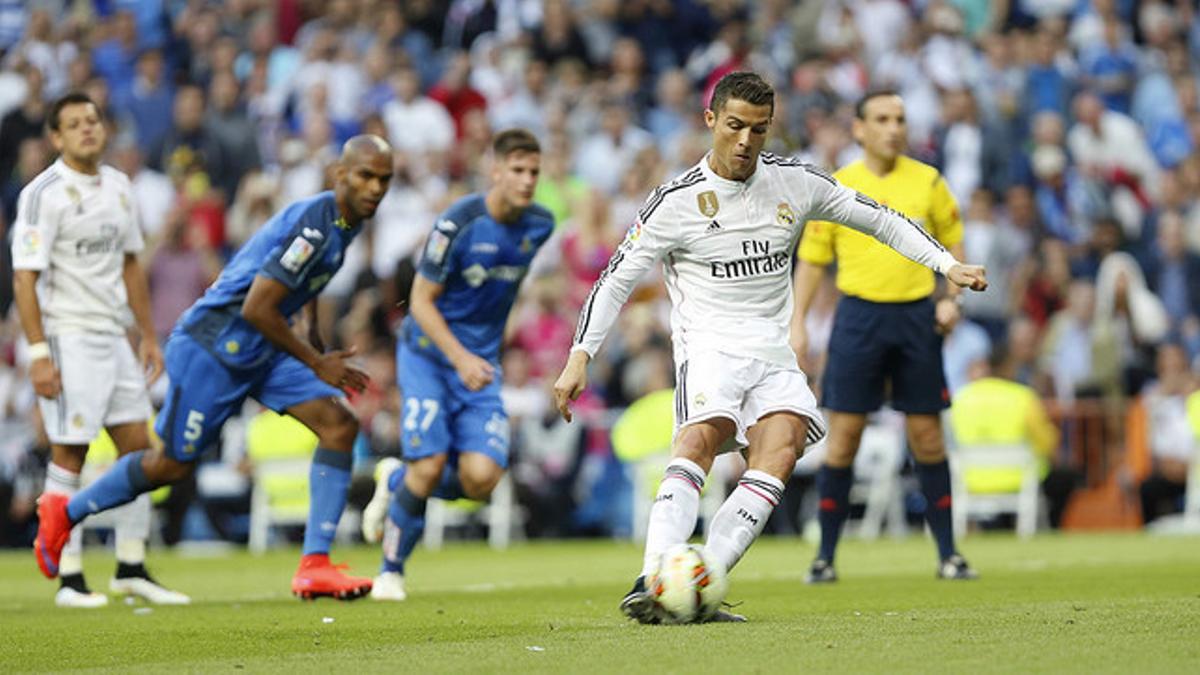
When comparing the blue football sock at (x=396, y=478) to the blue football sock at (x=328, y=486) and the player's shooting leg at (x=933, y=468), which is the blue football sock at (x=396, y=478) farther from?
the player's shooting leg at (x=933, y=468)

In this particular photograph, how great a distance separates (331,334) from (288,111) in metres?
3.64

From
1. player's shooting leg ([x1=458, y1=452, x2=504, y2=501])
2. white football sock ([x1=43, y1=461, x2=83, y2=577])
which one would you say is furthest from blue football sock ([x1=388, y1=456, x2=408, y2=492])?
white football sock ([x1=43, y1=461, x2=83, y2=577])

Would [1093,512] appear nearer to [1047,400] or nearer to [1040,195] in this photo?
[1047,400]

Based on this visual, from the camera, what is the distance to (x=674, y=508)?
28.7 feet

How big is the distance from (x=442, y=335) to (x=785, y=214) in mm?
2954

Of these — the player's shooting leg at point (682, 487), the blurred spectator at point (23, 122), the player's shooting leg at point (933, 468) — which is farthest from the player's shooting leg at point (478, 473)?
the blurred spectator at point (23, 122)

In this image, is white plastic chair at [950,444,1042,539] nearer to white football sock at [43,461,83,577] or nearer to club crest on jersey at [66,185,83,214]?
white football sock at [43,461,83,577]

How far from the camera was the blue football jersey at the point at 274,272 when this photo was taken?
11.1m

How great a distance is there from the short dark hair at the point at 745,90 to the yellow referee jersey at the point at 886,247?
338 cm

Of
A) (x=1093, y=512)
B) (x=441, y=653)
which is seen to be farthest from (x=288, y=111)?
(x=441, y=653)

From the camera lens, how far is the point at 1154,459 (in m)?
20.1

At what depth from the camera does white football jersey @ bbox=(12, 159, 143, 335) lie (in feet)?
38.6

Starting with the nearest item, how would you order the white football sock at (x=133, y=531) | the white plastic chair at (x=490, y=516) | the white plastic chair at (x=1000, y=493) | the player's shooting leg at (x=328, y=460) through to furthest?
1. the player's shooting leg at (x=328, y=460)
2. the white football sock at (x=133, y=531)
3. the white plastic chair at (x=1000, y=493)
4. the white plastic chair at (x=490, y=516)

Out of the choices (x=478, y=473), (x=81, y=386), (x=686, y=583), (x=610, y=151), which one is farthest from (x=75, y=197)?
(x=610, y=151)
